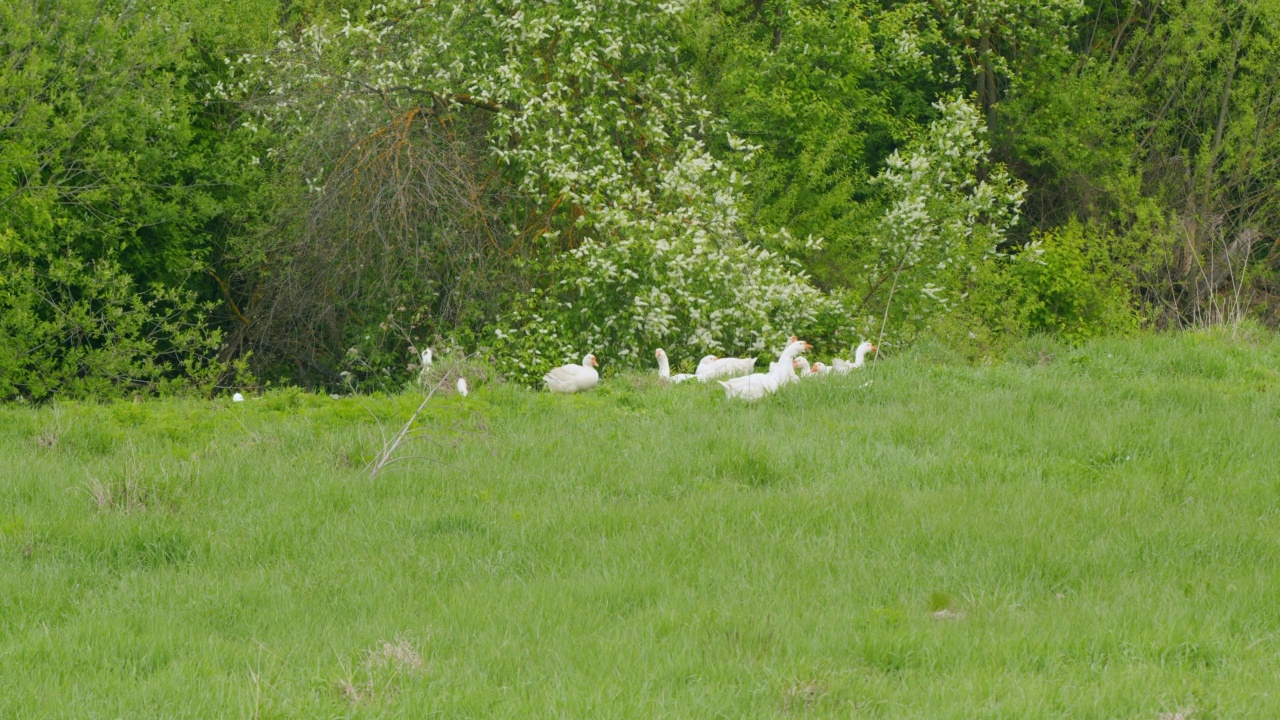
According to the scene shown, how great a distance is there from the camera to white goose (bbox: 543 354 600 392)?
1225 centimetres

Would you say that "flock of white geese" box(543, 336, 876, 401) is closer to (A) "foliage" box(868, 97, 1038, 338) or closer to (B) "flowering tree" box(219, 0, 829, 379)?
(B) "flowering tree" box(219, 0, 829, 379)

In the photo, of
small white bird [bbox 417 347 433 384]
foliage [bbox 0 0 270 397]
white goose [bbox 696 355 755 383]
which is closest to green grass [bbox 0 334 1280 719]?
small white bird [bbox 417 347 433 384]

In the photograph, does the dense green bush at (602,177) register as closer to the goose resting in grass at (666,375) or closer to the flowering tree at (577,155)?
the flowering tree at (577,155)

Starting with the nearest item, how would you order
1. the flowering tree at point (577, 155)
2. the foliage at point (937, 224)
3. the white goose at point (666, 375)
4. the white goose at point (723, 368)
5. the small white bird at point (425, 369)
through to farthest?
the small white bird at point (425, 369), the white goose at point (666, 375), the white goose at point (723, 368), the flowering tree at point (577, 155), the foliage at point (937, 224)

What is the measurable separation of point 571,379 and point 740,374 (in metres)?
1.88

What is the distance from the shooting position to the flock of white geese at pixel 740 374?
1091 centimetres

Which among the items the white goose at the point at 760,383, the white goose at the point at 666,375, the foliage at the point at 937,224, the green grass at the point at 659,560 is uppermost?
the foliage at the point at 937,224

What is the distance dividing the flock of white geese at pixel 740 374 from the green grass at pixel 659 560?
503mm

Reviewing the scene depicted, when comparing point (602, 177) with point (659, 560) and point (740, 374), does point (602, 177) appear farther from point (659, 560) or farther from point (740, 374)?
point (659, 560)

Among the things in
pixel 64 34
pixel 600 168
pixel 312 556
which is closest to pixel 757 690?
pixel 312 556

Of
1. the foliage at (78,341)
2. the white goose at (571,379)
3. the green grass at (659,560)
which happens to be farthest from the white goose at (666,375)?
the foliage at (78,341)

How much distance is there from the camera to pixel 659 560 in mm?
6344

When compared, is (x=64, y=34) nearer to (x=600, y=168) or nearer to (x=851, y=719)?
(x=600, y=168)

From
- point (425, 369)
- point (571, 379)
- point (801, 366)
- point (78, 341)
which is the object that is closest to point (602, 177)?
point (571, 379)
